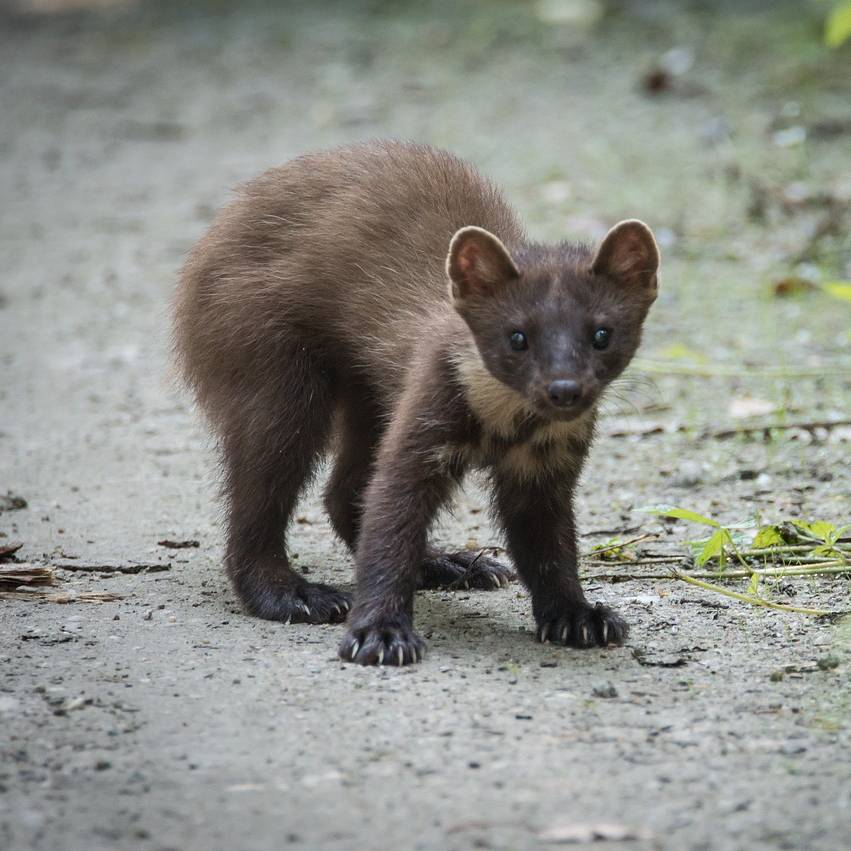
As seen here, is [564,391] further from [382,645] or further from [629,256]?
[382,645]

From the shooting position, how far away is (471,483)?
19.6ft

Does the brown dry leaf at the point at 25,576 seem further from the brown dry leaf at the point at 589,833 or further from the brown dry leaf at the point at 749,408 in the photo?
the brown dry leaf at the point at 749,408

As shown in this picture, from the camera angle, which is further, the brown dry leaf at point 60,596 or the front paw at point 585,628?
the brown dry leaf at point 60,596

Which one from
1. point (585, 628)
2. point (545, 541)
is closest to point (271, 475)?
point (545, 541)

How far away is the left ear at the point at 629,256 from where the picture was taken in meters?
4.80

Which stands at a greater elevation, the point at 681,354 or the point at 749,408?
the point at 681,354

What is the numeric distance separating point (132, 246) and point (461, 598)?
6.96 metres

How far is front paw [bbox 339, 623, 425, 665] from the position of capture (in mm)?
4629

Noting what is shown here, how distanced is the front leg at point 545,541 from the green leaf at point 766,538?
77cm

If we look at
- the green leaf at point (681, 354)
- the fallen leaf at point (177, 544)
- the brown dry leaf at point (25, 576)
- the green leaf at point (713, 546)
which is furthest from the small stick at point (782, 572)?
the green leaf at point (681, 354)

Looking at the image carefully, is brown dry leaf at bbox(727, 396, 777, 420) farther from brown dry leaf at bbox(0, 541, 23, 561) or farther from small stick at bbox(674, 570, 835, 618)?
brown dry leaf at bbox(0, 541, 23, 561)

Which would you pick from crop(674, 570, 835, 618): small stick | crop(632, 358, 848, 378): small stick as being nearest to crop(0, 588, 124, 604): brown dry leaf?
crop(674, 570, 835, 618): small stick

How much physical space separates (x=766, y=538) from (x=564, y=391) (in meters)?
1.40

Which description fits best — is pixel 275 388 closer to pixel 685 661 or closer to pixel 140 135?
pixel 685 661
